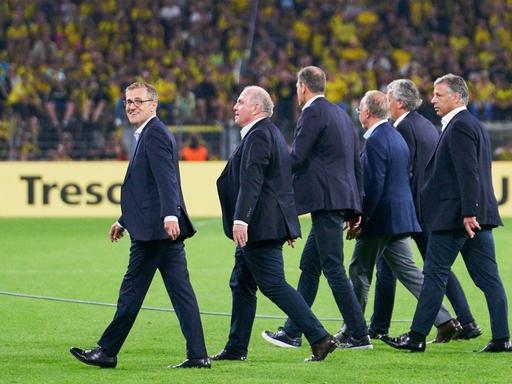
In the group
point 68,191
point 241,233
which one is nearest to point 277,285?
point 241,233

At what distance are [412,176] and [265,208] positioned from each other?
1.97 metres

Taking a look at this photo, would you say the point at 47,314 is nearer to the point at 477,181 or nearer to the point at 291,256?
the point at 477,181

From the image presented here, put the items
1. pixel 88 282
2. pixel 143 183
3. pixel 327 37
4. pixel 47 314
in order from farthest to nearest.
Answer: pixel 327 37 → pixel 88 282 → pixel 47 314 → pixel 143 183

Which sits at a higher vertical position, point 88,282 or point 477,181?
point 477,181

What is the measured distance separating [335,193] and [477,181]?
958 mm

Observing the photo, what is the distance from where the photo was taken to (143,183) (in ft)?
26.9

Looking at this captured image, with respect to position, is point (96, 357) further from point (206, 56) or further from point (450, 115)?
point (206, 56)

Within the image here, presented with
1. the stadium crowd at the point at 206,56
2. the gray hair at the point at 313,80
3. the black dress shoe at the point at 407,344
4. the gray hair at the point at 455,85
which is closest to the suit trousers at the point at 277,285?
the black dress shoe at the point at 407,344

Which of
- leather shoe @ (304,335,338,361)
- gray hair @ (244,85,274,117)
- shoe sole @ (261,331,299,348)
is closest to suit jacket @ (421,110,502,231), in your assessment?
leather shoe @ (304,335,338,361)

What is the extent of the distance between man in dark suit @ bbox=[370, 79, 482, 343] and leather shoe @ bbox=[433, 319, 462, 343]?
0.19 ft

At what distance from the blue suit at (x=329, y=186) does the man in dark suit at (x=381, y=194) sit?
301 millimetres

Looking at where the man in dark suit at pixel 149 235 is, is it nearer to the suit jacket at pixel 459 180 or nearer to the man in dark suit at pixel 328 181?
the man in dark suit at pixel 328 181

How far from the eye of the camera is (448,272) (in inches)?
348

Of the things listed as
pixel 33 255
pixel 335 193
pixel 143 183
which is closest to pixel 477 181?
pixel 335 193
